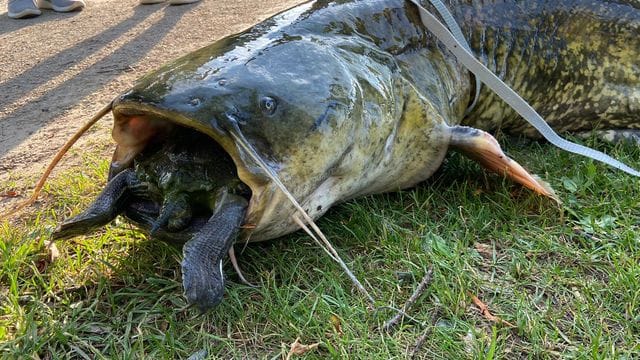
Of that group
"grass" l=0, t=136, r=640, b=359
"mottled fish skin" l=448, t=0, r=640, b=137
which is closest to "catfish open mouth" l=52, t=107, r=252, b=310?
"grass" l=0, t=136, r=640, b=359

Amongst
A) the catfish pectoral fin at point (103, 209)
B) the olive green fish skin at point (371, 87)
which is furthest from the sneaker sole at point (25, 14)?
the catfish pectoral fin at point (103, 209)

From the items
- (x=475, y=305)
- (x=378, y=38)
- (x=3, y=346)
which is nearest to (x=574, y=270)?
(x=475, y=305)

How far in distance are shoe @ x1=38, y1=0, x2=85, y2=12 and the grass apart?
4.88m

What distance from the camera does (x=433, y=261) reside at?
2.29 meters

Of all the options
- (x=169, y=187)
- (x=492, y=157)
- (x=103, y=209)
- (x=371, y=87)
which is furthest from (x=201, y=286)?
(x=492, y=157)

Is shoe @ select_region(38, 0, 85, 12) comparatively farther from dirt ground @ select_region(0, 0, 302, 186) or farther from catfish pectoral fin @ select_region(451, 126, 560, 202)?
catfish pectoral fin @ select_region(451, 126, 560, 202)

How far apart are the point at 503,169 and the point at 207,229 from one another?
1.24 m

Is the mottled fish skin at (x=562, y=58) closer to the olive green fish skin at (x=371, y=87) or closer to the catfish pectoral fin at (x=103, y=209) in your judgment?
the olive green fish skin at (x=371, y=87)

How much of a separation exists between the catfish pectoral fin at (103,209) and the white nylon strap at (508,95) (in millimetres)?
1443

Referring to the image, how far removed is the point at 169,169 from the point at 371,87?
76 centimetres

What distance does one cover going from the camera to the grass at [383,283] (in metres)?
1.99

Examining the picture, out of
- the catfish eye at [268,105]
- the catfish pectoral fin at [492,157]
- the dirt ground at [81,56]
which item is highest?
the catfish eye at [268,105]

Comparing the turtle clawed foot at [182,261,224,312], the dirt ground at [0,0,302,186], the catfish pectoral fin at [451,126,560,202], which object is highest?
the turtle clawed foot at [182,261,224,312]

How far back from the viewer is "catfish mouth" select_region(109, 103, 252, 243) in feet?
6.99
